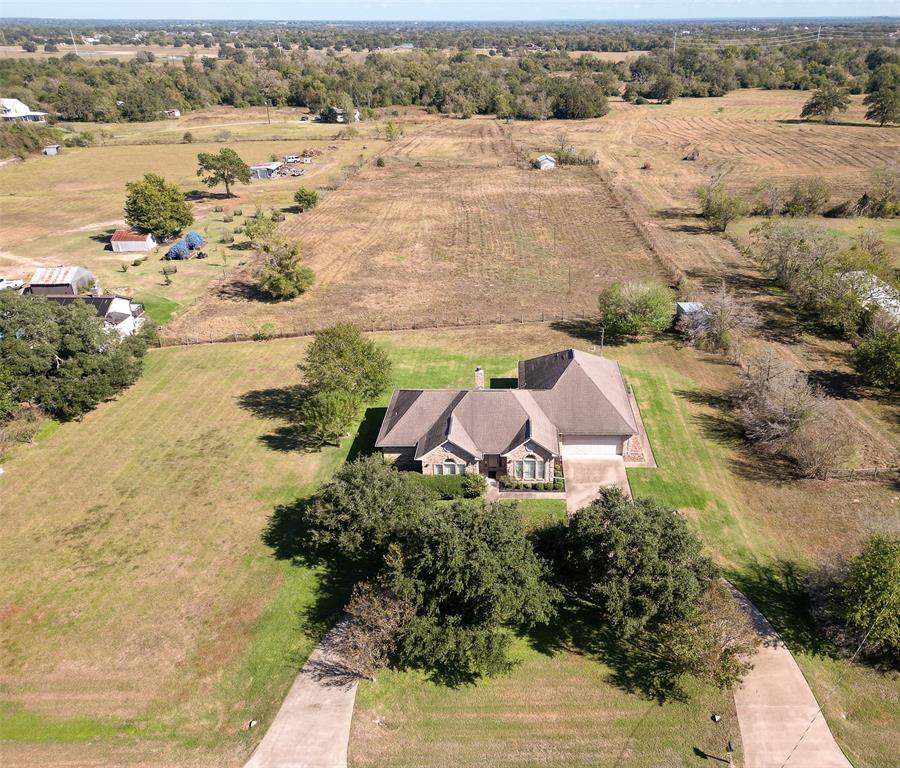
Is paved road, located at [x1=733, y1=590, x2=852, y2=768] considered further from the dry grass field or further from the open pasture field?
the dry grass field

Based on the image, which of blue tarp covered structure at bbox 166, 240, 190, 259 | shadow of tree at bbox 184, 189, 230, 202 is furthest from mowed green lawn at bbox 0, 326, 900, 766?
shadow of tree at bbox 184, 189, 230, 202

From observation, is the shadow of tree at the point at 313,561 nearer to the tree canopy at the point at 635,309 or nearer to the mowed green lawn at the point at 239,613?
the mowed green lawn at the point at 239,613

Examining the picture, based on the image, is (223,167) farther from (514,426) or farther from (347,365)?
(514,426)

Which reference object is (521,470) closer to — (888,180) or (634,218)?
(634,218)

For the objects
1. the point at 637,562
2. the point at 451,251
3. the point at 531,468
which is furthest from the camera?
the point at 451,251

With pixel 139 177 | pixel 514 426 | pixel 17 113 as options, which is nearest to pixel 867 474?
pixel 514 426

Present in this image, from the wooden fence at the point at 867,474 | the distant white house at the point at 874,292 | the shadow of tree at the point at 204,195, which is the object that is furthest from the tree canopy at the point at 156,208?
the wooden fence at the point at 867,474
